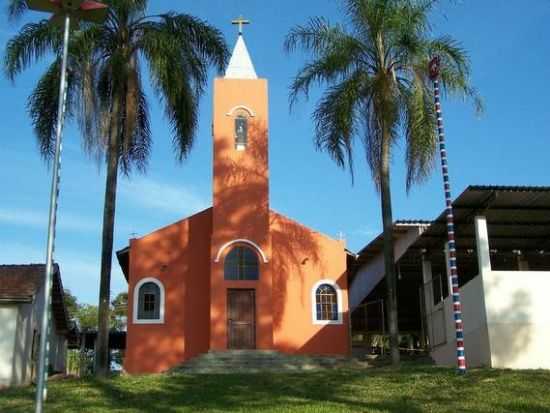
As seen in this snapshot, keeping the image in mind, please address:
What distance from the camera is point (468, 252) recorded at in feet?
82.5

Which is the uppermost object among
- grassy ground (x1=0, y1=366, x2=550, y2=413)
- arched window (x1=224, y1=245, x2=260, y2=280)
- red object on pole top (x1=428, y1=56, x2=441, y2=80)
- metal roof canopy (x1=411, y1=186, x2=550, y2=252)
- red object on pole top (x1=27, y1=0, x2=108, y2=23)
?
red object on pole top (x1=428, y1=56, x2=441, y2=80)

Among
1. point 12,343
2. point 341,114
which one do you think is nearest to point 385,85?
point 341,114

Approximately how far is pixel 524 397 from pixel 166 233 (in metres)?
15.5

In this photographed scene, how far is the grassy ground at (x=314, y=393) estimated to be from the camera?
46.0 ft

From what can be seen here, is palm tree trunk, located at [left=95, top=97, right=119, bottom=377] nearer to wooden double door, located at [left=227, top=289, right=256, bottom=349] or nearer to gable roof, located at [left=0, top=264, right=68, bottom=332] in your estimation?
gable roof, located at [left=0, top=264, right=68, bottom=332]

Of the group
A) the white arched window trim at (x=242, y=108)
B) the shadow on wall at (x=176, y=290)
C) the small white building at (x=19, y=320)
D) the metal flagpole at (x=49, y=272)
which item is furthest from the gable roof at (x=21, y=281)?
the metal flagpole at (x=49, y=272)

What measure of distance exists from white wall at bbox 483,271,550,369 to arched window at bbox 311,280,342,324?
8.39m

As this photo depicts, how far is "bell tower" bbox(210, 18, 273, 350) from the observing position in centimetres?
2536

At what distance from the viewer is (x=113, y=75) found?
2127 cm

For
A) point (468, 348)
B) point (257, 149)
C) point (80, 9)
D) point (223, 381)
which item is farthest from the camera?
point (257, 149)

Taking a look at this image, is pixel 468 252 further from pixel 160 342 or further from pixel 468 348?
pixel 160 342

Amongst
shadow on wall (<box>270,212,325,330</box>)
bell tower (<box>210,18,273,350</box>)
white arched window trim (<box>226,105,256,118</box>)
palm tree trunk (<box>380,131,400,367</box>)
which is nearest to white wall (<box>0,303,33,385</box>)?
bell tower (<box>210,18,273,350</box>)

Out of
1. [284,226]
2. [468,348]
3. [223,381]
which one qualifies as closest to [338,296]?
[284,226]

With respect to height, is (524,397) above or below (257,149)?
below
